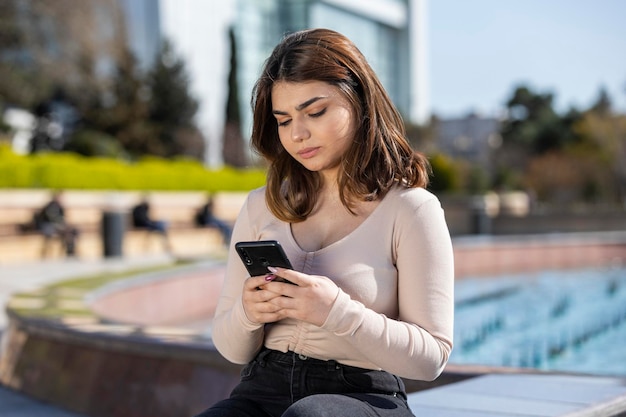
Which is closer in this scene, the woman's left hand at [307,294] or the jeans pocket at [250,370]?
the woman's left hand at [307,294]

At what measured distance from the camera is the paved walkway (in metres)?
5.27

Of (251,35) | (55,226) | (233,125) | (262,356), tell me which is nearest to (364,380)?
(262,356)

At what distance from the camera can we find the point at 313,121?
2352 millimetres

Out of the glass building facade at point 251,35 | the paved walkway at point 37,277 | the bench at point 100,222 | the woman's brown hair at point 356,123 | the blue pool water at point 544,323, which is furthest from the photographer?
the glass building facade at point 251,35

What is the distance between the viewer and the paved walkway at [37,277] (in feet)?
17.3

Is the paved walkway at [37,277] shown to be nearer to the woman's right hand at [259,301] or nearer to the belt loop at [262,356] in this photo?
the belt loop at [262,356]

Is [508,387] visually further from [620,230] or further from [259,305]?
[620,230]

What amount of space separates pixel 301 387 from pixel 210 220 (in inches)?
732

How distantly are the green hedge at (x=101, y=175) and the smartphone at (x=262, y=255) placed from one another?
Result: 679 inches

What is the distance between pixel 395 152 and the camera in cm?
240

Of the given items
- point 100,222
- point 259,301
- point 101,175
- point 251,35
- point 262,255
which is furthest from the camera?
point 251,35

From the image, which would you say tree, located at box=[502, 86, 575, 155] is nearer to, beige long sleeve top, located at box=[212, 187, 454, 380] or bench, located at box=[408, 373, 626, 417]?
bench, located at box=[408, 373, 626, 417]

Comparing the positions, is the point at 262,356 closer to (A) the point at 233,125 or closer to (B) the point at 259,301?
(B) the point at 259,301

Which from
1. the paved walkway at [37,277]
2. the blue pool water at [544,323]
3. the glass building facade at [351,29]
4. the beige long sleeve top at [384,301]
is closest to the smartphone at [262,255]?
the beige long sleeve top at [384,301]
